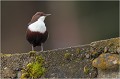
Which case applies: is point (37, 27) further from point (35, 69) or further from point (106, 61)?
point (106, 61)

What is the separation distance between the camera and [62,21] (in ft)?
54.1

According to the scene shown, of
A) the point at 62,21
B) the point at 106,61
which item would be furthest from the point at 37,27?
the point at 62,21

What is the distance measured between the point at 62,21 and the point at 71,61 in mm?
9966

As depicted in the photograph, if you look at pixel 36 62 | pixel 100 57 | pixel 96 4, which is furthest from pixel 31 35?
pixel 96 4

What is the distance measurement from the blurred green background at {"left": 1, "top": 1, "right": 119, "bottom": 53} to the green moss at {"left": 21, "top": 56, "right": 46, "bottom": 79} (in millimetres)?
8777

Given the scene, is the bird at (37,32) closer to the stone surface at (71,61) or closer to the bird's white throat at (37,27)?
the bird's white throat at (37,27)

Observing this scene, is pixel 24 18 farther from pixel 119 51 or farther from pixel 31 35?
pixel 119 51

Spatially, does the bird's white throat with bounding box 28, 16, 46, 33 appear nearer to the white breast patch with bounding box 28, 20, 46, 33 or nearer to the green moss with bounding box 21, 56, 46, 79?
the white breast patch with bounding box 28, 20, 46, 33

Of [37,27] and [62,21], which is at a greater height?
[62,21]

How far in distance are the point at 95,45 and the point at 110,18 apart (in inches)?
404

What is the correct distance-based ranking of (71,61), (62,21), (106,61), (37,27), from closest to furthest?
(106,61) → (71,61) → (37,27) → (62,21)

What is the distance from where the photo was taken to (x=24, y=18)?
56.0ft

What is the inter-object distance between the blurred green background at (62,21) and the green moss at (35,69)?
8.78m

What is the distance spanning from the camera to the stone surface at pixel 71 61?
6289 mm
